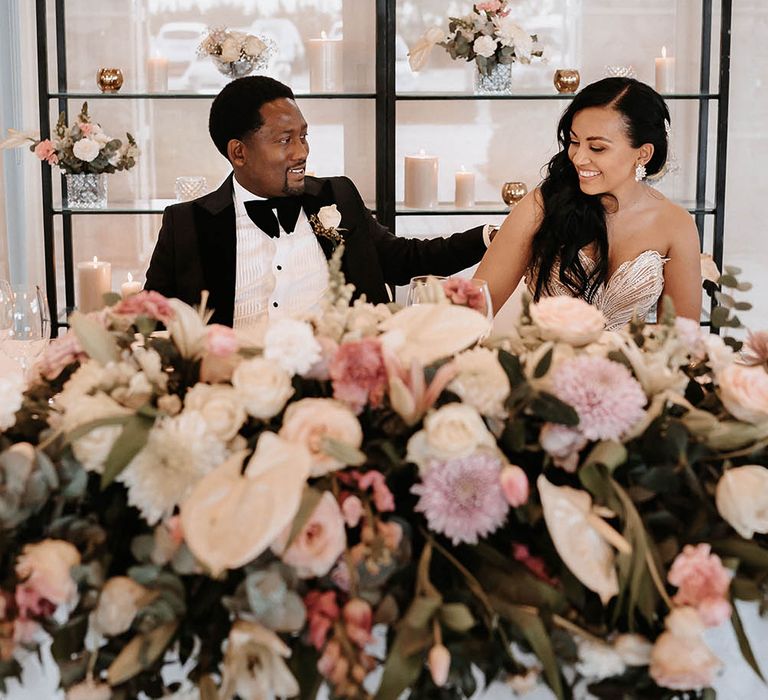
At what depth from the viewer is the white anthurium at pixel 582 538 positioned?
3.09 ft

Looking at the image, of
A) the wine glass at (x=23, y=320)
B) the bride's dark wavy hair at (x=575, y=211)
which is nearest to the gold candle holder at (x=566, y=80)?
the bride's dark wavy hair at (x=575, y=211)

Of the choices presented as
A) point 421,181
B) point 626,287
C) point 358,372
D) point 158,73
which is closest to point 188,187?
point 158,73

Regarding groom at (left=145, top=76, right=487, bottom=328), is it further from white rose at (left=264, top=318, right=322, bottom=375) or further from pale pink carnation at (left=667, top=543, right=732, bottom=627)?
pale pink carnation at (left=667, top=543, right=732, bottom=627)

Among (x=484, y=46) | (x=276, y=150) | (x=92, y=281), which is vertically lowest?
(x=92, y=281)

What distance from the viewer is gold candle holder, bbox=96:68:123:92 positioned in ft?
13.0

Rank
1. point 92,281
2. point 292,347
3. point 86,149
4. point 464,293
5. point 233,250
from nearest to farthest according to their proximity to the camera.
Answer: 1. point 292,347
2. point 464,293
3. point 233,250
4. point 86,149
5. point 92,281

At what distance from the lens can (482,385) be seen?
1.01m

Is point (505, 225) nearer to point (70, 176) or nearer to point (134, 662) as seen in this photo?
point (70, 176)

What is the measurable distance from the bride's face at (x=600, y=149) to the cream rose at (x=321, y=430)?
6.24ft

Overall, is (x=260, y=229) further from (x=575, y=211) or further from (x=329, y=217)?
(x=575, y=211)

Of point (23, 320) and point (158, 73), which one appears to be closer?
point (23, 320)

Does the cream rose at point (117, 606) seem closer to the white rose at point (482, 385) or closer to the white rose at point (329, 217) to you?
the white rose at point (482, 385)

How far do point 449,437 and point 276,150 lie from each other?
6.78 feet

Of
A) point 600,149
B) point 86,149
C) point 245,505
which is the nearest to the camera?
point 245,505
